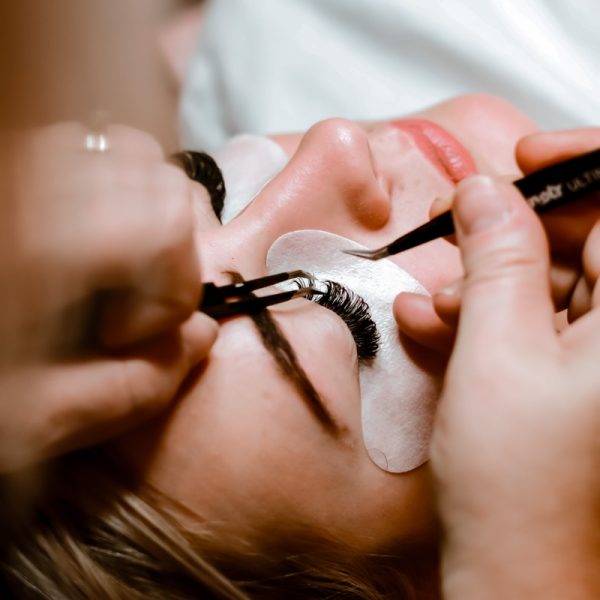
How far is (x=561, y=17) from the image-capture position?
1.08m

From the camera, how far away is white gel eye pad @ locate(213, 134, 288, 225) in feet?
2.63

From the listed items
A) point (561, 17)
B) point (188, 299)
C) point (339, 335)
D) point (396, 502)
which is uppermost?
point (561, 17)

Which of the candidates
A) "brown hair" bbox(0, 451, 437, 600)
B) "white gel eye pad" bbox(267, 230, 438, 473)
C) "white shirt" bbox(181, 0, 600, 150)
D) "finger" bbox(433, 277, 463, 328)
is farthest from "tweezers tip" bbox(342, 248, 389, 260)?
"white shirt" bbox(181, 0, 600, 150)

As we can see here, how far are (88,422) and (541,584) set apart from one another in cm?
34

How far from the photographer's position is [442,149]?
33.4 inches

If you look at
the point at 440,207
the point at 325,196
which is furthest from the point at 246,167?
the point at 440,207

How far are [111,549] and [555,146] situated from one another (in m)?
0.52

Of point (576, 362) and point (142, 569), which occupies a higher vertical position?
point (576, 362)

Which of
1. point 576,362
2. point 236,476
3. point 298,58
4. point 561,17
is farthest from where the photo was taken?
point 298,58

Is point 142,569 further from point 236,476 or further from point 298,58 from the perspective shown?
point 298,58

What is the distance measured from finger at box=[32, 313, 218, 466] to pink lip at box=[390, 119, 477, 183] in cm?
36

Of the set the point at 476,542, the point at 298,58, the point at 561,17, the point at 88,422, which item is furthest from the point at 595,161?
the point at 298,58

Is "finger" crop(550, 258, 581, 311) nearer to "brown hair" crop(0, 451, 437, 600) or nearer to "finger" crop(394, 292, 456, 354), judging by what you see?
"finger" crop(394, 292, 456, 354)

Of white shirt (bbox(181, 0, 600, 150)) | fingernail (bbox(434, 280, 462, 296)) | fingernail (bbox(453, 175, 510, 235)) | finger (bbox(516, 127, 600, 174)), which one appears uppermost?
white shirt (bbox(181, 0, 600, 150))
